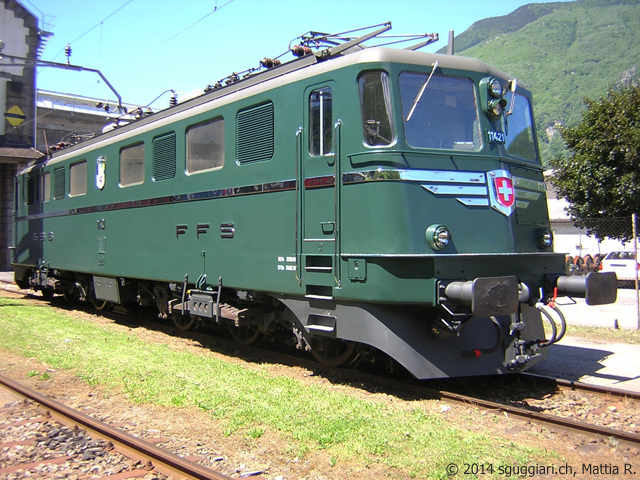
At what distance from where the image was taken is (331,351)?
758 centimetres

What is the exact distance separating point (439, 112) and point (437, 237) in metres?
1.39

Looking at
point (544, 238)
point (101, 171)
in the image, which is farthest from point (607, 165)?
point (101, 171)

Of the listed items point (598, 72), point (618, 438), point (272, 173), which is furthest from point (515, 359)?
point (598, 72)

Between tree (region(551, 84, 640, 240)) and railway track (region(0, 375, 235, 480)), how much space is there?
16256 millimetres

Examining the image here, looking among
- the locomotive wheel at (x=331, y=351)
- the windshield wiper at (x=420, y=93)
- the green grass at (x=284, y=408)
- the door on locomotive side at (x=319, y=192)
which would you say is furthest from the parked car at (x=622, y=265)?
the green grass at (x=284, y=408)

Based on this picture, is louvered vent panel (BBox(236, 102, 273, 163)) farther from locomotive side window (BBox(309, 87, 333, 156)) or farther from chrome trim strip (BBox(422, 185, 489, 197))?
chrome trim strip (BBox(422, 185, 489, 197))

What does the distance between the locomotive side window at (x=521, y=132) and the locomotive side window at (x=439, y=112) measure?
0.61 metres

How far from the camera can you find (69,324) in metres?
11.3

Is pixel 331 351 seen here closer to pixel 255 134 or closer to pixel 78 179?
pixel 255 134

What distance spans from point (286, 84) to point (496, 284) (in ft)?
10.9

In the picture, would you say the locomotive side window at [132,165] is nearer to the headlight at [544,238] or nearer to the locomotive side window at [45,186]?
the locomotive side window at [45,186]

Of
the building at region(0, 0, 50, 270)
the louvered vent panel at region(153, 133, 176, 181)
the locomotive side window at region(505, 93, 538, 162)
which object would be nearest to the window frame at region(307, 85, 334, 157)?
the locomotive side window at region(505, 93, 538, 162)

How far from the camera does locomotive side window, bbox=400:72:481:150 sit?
6234 mm

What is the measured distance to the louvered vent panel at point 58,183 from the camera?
1324cm
